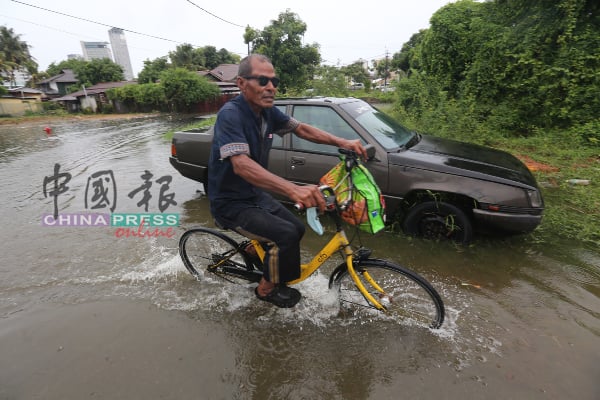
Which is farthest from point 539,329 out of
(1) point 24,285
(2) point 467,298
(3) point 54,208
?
(3) point 54,208

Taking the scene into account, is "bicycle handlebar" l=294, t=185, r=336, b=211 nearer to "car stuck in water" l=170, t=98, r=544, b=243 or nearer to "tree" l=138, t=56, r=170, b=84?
"car stuck in water" l=170, t=98, r=544, b=243

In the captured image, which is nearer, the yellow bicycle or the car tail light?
the yellow bicycle

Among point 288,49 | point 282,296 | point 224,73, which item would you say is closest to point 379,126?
point 282,296

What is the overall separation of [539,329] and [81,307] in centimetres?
404

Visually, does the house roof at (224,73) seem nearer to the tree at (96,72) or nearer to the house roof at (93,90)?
the house roof at (93,90)

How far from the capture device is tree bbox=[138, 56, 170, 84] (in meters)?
39.6

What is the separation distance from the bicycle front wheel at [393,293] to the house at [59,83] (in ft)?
180

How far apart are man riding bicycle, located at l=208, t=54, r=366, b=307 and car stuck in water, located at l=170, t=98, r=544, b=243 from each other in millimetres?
1275

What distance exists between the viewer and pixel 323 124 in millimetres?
4047

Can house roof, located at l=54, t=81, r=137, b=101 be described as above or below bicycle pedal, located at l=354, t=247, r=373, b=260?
above

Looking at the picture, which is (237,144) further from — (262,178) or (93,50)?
(93,50)

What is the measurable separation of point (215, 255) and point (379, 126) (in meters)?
2.57

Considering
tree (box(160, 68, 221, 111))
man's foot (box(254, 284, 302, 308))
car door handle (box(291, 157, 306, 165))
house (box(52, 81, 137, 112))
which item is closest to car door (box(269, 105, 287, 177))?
car door handle (box(291, 157, 306, 165))

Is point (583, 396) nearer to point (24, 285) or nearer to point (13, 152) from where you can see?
point (24, 285)
